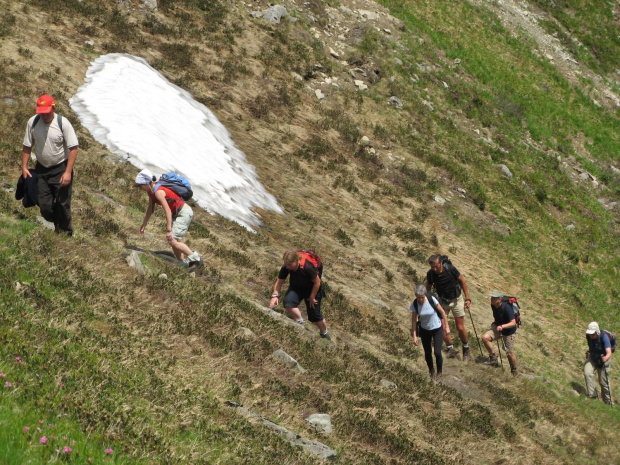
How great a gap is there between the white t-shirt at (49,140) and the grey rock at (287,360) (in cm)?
422

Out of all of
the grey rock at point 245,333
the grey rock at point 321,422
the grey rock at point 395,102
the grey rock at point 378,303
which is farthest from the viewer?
the grey rock at point 395,102

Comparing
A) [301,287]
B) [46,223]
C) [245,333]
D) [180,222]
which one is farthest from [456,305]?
[46,223]

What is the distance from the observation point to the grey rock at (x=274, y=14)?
3200 centimetres

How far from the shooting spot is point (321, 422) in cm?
756

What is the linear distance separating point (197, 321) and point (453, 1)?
40.8 meters

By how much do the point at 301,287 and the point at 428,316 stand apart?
8.56ft

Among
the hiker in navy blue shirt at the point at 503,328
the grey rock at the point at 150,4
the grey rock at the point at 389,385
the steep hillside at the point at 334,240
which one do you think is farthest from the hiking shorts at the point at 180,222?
the grey rock at the point at 150,4

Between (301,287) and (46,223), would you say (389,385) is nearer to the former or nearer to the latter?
(301,287)

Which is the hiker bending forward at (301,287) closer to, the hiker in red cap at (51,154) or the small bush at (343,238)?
the hiker in red cap at (51,154)

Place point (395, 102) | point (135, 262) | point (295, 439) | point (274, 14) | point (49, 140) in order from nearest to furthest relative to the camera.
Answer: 1. point (295, 439)
2. point (49, 140)
3. point (135, 262)
4. point (395, 102)
5. point (274, 14)

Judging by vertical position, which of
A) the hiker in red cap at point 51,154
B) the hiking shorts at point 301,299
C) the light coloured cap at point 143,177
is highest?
the hiker in red cap at point 51,154

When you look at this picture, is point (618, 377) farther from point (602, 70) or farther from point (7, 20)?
point (602, 70)

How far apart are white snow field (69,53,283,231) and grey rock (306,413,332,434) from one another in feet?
29.8

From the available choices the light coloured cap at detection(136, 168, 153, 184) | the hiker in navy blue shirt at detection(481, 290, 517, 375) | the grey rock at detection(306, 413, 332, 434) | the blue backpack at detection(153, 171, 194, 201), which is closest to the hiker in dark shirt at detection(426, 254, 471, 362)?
the hiker in navy blue shirt at detection(481, 290, 517, 375)
